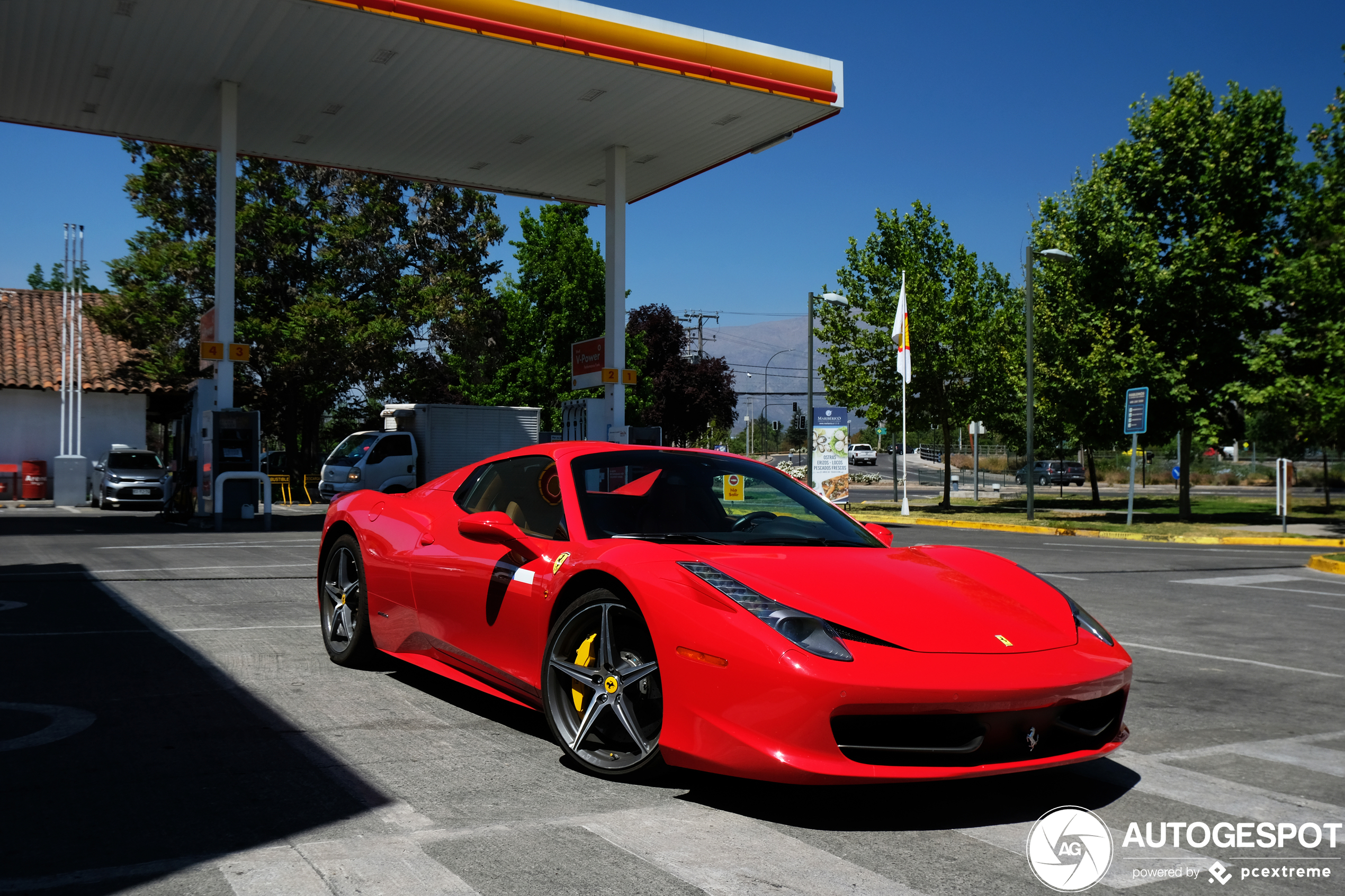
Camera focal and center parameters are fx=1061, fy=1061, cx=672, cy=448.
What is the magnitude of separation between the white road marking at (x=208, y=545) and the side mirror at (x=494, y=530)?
10835 millimetres

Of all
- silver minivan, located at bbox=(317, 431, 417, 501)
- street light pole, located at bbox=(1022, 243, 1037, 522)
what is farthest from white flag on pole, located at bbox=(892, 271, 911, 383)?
silver minivan, located at bbox=(317, 431, 417, 501)

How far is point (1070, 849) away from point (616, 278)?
22870 mm

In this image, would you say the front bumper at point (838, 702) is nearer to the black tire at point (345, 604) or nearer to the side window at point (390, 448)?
the black tire at point (345, 604)

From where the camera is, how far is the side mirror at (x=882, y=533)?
15.6ft

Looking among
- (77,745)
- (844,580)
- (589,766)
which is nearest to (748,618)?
(844,580)

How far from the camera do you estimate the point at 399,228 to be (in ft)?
130

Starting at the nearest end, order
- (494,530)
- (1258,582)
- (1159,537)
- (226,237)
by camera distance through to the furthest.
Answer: (494,530) < (1258,582) < (226,237) < (1159,537)

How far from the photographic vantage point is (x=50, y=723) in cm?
452

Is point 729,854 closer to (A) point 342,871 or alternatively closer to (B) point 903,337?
(A) point 342,871

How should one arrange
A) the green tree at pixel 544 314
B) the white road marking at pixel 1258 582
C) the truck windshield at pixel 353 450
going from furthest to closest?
the green tree at pixel 544 314 < the truck windshield at pixel 353 450 < the white road marking at pixel 1258 582

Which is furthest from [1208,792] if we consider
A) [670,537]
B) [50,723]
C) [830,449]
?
[830,449]

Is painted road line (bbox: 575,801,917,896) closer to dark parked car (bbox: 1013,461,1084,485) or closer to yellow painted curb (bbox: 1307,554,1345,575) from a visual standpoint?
yellow painted curb (bbox: 1307,554,1345,575)

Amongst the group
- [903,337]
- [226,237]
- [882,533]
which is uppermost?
[226,237]

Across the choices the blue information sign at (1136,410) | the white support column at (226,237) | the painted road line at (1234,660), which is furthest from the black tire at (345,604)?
the blue information sign at (1136,410)
